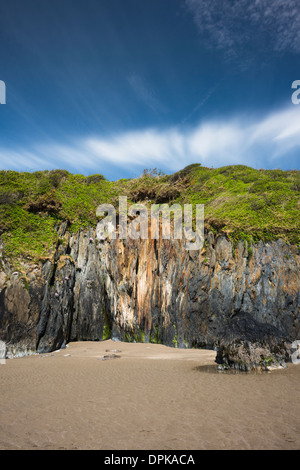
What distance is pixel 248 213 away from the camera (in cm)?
1911

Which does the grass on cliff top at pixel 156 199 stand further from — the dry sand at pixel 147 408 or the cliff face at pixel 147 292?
the dry sand at pixel 147 408

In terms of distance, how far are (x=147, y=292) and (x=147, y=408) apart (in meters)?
12.6

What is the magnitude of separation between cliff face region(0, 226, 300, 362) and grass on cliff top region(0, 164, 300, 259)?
1170mm

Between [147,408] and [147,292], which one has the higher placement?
[147,292]

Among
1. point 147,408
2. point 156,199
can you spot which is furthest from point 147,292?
point 147,408

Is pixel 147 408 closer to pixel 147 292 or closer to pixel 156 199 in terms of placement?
pixel 147 292

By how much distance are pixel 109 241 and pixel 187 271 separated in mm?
6688

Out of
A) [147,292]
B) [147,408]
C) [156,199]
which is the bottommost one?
[147,408]

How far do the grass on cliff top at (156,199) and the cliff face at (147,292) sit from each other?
1170mm

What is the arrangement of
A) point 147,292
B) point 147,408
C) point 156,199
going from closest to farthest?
1. point 147,408
2. point 147,292
3. point 156,199

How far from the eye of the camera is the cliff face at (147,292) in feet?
48.2

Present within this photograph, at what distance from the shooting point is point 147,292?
18.6 m

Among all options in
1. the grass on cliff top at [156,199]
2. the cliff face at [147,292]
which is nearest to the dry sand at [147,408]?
the cliff face at [147,292]

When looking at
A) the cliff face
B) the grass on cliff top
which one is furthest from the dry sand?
the grass on cliff top
